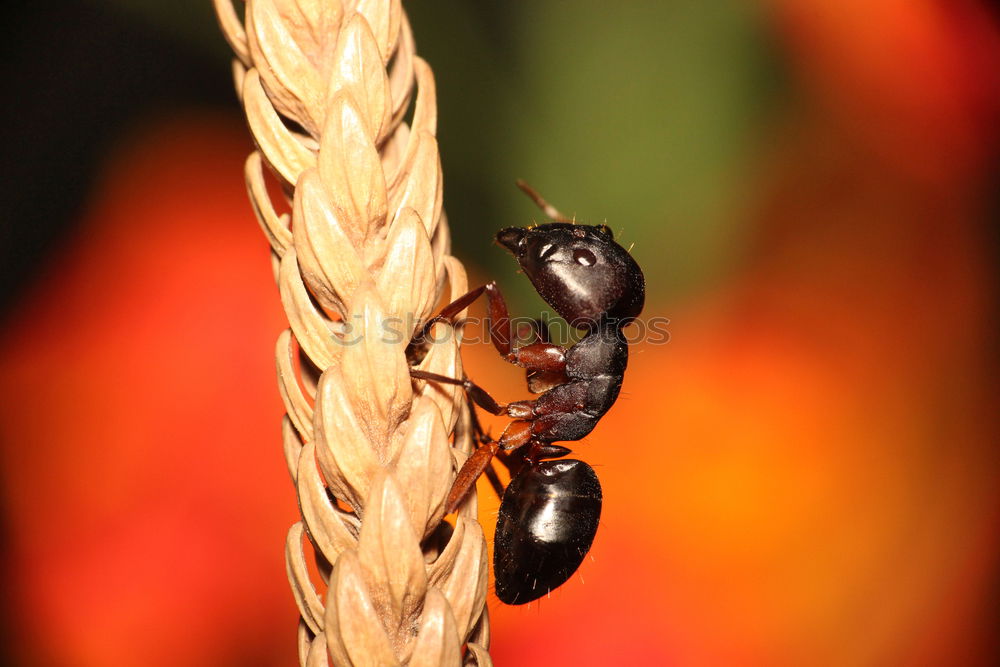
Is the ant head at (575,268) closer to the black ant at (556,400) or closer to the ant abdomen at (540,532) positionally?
the black ant at (556,400)

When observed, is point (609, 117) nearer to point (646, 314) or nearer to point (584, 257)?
point (646, 314)

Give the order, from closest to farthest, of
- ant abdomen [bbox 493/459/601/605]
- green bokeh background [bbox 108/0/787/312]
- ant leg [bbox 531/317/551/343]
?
1. ant abdomen [bbox 493/459/601/605]
2. ant leg [bbox 531/317/551/343]
3. green bokeh background [bbox 108/0/787/312]

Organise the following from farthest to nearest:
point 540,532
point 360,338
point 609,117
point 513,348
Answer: point 609,117 → point 513,348 → point 540,532 → point 360,338

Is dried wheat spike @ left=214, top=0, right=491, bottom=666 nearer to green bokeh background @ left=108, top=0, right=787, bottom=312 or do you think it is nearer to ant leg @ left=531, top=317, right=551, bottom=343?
ant leg @ left=531, top=317, right=551, bottom=343

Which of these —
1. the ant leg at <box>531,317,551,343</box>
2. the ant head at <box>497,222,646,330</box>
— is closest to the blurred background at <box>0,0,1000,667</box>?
the ant leg at <box>531,317,551,343</box>

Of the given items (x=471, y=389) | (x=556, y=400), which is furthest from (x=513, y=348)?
(x=471, y=389)

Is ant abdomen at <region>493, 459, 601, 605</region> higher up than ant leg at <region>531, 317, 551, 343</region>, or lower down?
lower down

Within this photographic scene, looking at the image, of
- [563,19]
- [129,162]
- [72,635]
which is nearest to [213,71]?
[129,162]
